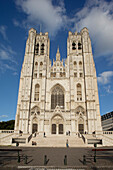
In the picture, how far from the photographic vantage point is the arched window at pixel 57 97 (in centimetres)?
3439

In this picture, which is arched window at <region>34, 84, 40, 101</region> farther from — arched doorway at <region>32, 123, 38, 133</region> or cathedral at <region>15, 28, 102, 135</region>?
arched doorway at <region>32, 123, 38, 133</region>

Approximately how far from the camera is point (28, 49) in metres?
39.4

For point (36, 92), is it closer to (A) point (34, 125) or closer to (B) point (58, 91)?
(B) point (58, 91)

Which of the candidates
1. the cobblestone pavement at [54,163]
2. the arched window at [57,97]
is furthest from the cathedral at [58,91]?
the cobblestone pavement at [54,163]

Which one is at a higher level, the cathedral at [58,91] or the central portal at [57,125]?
the cathedral at [58,91]

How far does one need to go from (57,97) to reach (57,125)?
664 centimetres

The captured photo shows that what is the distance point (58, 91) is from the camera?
117 feet

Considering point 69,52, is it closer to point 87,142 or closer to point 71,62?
point 71,62

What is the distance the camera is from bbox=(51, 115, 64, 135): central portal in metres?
31.9

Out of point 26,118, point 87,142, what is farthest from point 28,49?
point 87,142

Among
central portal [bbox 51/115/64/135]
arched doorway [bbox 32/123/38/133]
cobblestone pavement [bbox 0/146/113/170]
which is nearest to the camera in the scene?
cobblestone pavement [bbox 0/146/113/170]

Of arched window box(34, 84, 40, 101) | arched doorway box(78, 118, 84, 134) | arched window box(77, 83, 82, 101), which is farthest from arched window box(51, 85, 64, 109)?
arched doorway box(78, 118, 84, 134)

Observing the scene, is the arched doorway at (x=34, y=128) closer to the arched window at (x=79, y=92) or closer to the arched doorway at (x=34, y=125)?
the arched doorway at (x=34, y=125)

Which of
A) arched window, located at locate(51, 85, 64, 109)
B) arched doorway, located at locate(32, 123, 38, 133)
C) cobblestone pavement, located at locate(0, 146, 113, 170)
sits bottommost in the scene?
cobblestone pavement, located at locate(0, 146, 113, 170)
